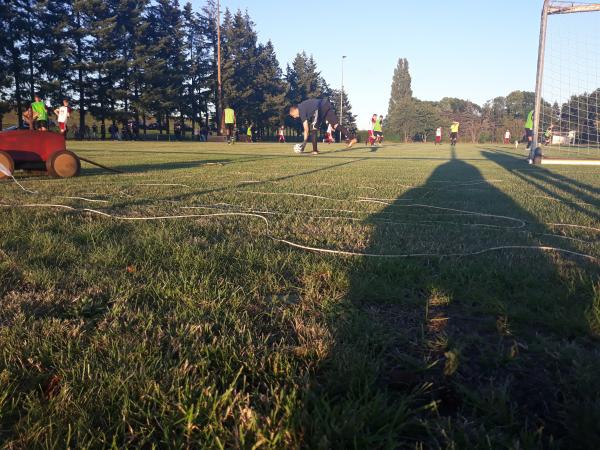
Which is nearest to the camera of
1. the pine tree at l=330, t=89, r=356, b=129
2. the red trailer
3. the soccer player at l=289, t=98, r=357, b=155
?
the red trailer

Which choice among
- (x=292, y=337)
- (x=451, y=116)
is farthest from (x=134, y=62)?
(x=451, y=116)

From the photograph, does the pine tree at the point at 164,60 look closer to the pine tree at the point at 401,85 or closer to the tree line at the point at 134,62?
the tree line at the point at 134,62

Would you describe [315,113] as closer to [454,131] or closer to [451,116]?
[454,131]

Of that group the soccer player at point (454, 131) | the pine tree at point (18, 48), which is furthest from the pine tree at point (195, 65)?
the soccer player at point (454, 131)

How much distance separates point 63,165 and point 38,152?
402mm

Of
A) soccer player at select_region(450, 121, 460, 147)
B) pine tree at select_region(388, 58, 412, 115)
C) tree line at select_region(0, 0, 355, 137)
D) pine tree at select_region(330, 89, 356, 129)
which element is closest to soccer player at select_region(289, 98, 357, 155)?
soccer player at select_region(450, 121, 460, 147)

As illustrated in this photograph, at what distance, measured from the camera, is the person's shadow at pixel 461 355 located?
1204 mm

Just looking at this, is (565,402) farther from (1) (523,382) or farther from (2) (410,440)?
(2) (410,440)

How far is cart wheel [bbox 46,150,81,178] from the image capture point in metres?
6.78

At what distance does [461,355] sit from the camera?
1.59 m

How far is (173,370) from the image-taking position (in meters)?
1.43

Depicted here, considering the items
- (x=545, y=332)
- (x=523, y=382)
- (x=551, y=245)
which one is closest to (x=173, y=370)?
(x=523, y=382)

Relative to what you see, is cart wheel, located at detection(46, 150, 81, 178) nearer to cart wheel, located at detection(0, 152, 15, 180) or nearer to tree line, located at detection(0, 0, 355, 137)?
cart wheel, located at detection(0, 152, 15, 180)

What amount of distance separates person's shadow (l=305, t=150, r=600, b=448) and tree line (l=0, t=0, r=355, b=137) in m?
42.2
